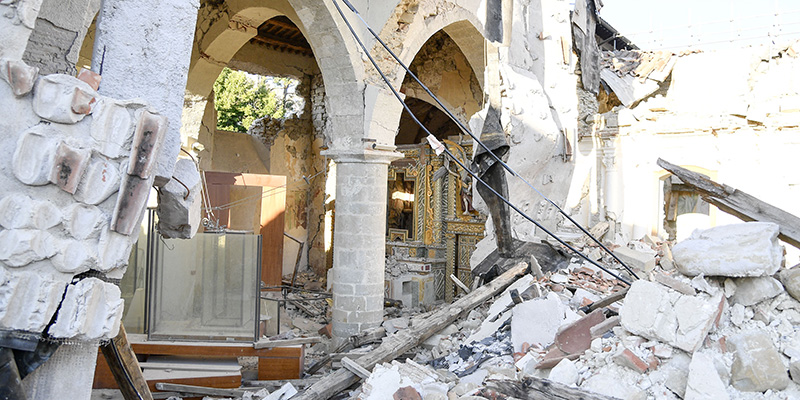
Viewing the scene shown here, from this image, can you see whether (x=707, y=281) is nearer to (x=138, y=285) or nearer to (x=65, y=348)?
(x=65, y=348)

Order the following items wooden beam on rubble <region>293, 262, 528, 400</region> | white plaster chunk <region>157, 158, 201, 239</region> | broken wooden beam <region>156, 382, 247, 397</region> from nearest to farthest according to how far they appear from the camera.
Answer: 1. white plaster chunk <region>157, 158, 201, 239</region>
2. wooden beam on rubble <region>293, 262, 528, 400</region>
3. broken wooden beam <region>156, 382, 247, 397</region>

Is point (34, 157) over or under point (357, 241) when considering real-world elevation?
over

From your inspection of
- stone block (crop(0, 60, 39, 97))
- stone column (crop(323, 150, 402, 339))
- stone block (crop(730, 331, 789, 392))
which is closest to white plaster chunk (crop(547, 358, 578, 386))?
stone block (crop(730, 331, 789, 392))

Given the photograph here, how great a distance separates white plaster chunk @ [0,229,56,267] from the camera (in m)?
1.98

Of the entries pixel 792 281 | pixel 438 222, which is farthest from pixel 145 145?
pixel 438 222

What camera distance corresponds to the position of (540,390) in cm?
344

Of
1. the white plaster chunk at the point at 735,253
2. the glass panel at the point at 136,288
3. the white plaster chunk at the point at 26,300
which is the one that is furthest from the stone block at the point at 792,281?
the glass panel at the point at 136,288

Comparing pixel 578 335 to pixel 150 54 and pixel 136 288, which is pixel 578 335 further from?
pixel 136 288

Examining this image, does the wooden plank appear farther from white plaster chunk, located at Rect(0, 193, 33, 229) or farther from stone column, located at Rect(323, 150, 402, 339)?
white plaster chunk, located at Rect(0, 193, 33, 229)

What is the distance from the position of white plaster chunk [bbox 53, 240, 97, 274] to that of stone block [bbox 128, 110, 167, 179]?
32 cm

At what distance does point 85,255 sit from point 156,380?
12.8ft

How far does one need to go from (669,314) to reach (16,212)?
11.2ft

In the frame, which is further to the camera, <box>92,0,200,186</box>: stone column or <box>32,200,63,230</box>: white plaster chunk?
<box>92,0,200,186</box>: stone column

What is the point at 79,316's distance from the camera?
2123 mm
